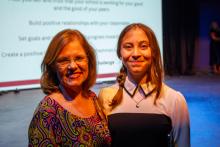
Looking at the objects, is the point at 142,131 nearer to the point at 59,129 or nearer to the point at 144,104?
the point at 144,104

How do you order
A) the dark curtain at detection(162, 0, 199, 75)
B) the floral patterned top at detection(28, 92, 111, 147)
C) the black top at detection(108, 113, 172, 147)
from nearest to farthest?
the floral patterned top at detection(28, 92, 111, 147), the black top at detection(108, 113, 172, 147), the dark curtain at detection(162, 0, 199, 75)

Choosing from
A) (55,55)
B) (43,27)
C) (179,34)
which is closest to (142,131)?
(55,55)

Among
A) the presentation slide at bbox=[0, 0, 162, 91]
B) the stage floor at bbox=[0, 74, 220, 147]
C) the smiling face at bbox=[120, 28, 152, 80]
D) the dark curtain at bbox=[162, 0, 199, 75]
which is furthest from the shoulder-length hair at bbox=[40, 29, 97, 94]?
the dark curtain at bbox=[162, 0, 199, 75]

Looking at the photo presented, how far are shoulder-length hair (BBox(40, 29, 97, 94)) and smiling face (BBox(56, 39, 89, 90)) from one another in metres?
0.02

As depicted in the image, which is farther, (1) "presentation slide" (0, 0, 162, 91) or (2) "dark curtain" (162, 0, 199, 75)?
(2) "dark curtain" (162, 0, 199, 75)

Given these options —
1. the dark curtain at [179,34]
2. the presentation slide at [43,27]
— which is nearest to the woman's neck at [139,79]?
the presentation slide at [43,27]

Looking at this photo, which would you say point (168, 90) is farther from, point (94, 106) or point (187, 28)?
point (187, 28)

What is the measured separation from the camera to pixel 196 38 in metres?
8.63

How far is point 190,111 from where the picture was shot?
4320 millimetres

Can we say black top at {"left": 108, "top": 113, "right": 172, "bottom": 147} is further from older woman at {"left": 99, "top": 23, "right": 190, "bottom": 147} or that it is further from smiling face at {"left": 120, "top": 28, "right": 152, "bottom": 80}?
smiling face at {"left": 120, "top": 28, "right": 152, "bottom": 80}

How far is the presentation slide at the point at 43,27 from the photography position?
519cm

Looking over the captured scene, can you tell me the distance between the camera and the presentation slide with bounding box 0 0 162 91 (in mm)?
5188

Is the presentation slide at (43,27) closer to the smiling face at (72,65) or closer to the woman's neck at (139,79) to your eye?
the woman's neck at (139,79)

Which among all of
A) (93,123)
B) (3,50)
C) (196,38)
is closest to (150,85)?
(93,123)
